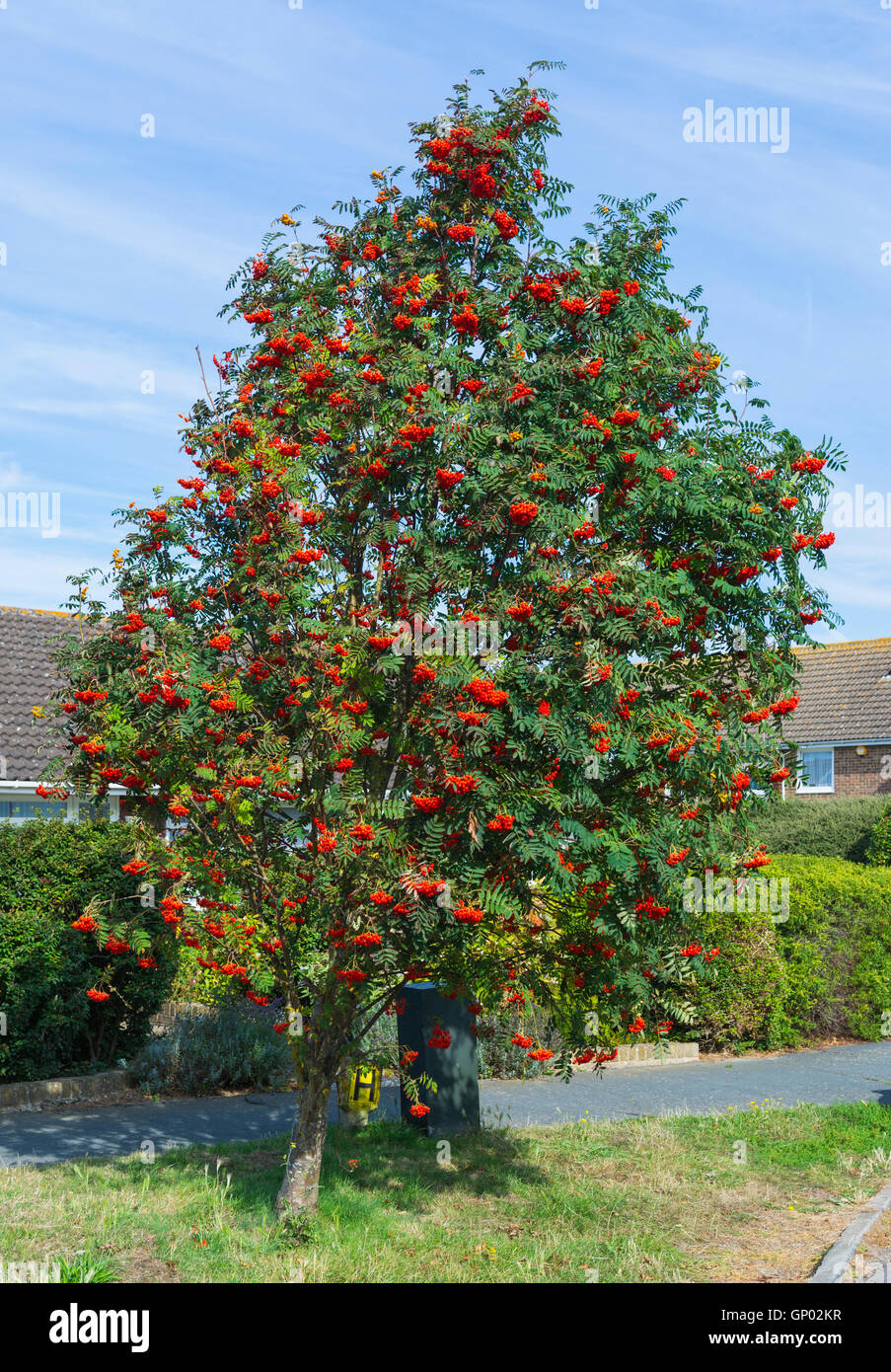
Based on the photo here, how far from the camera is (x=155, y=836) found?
681 centimetres

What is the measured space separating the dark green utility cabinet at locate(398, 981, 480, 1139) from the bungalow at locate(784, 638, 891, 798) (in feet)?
59.0

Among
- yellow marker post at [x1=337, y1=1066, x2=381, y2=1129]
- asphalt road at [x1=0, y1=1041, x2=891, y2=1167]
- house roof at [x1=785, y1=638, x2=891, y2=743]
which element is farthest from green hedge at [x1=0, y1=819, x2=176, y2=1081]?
house roof at [x1=785, y1=638, x2=891, y2=743]

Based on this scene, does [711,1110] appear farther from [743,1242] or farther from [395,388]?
[395,388]

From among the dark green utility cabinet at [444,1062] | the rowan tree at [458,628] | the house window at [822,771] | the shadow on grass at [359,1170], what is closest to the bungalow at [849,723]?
the house window at [822,771]

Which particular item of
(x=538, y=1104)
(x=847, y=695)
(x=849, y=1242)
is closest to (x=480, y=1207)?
(x=849, y=1242)

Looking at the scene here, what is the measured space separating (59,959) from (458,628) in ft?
19.3

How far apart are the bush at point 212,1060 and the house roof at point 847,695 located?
18.2 metres

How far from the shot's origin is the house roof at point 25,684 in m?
15.7

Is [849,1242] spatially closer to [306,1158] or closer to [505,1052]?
[306,1158]

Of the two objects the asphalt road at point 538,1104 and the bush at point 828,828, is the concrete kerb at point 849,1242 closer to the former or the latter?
the asphalt road at point 538,1104

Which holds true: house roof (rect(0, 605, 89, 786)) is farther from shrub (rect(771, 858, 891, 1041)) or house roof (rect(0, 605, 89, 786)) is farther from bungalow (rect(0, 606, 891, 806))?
shrub (rect(771, 858, 891, 1041))

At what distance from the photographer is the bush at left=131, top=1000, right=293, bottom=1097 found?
1057 cm

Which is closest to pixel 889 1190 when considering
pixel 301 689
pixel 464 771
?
pixel 464 771

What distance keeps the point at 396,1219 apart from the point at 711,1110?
413 centimetres
